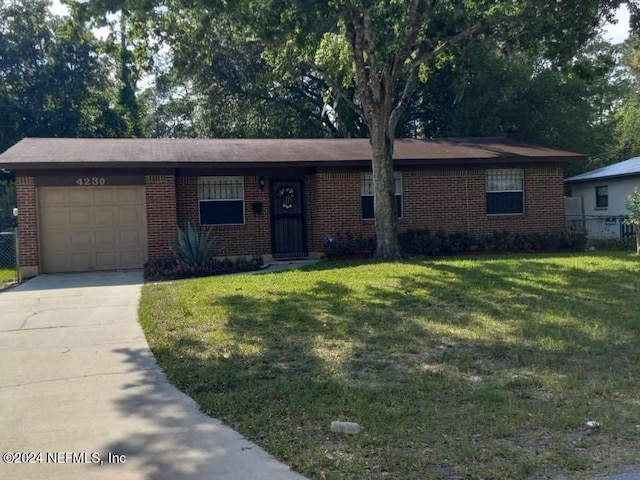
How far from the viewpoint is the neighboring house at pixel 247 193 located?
1470 centimetres

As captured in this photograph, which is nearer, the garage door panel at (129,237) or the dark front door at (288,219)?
the garage door panel at (129,237)

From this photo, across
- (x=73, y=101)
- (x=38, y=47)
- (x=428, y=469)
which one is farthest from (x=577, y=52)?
(x=38, y=47)

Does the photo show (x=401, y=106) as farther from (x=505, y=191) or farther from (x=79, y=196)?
(x=79, y=196)

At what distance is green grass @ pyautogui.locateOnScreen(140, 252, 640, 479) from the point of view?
396cm

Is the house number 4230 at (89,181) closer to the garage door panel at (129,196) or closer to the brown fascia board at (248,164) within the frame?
A: the brown fascia board at (248,164)

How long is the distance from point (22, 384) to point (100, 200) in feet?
33.0

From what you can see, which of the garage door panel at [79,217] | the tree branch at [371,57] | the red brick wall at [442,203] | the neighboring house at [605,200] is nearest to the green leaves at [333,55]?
the tree branch at [371,57]

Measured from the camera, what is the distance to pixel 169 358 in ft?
21.0

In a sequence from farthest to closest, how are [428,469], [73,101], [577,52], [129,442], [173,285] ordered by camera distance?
[73,101], [577,52], [173,285], [129,442], [428,469]

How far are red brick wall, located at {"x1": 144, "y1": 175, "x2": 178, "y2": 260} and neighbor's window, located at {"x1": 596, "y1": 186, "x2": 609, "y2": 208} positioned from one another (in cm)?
1662

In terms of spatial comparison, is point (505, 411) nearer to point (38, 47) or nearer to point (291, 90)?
point (291, 90)

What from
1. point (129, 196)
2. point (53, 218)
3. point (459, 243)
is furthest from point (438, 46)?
point (53, 218)

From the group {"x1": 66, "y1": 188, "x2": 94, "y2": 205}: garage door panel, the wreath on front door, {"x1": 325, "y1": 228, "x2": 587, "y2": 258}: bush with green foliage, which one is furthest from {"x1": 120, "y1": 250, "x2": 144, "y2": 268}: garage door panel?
{"x1": 325, "y1": 228, "x2": 587, "y2": 258}: bush with green foliage

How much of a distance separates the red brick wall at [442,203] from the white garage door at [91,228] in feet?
16.0
